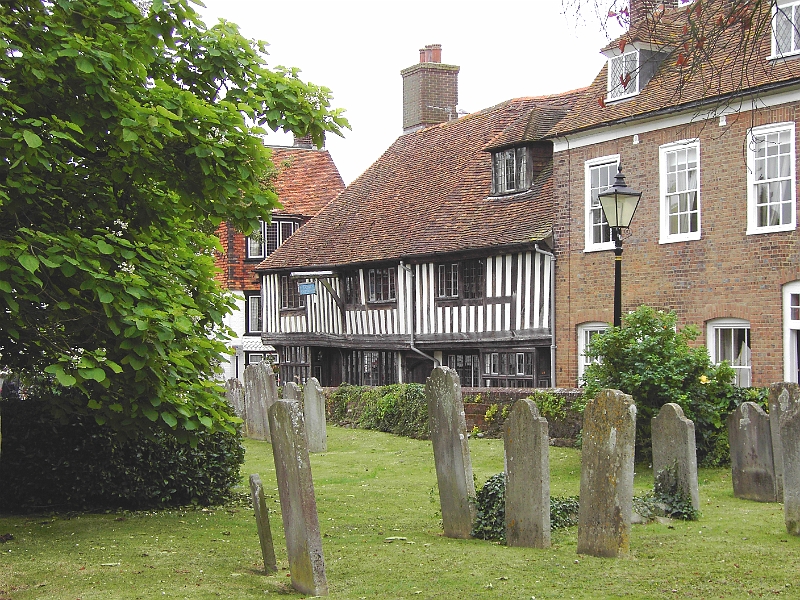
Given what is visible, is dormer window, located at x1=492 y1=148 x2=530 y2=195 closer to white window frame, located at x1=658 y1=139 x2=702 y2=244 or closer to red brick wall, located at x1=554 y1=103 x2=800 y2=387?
red brick wall, located at x1=554 y1=103 x2=800 y2=387

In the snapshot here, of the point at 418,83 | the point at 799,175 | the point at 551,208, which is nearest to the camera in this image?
the point at 799,175

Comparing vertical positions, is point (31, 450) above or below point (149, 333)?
below

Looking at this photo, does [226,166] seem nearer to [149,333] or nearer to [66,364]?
[149,333]

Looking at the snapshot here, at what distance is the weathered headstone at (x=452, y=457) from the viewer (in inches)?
408

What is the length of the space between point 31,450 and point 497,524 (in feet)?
19.3

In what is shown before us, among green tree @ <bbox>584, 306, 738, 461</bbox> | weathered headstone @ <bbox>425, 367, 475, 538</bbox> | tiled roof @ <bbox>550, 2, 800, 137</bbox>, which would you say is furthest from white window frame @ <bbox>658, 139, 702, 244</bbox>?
weathered headstone @ <bbox>425, 367, 475, 538</bbox>

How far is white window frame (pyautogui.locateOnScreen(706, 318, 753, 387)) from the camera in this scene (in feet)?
72.3

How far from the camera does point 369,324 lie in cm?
3409

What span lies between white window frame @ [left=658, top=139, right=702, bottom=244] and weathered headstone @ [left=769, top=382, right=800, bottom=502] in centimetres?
1114

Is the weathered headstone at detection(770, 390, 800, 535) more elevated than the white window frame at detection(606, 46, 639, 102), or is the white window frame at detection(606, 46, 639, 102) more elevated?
the white window frame at detection(606, 46, 639, 102)

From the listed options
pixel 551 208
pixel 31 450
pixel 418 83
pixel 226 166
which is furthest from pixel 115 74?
pixel 418 83

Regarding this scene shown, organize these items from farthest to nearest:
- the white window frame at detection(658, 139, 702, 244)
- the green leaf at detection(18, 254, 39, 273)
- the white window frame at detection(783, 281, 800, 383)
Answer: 1. the white window frame at detection(658, 139, 702, 244)
2. the white window frame at detection(783, 281, 800, 383)
3. the green leaf at detection(18, 254, 39, 273)

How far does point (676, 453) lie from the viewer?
11445mm

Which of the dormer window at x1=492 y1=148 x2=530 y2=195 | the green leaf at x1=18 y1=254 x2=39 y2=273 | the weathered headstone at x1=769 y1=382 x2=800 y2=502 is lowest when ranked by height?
the weathered headstone at x1=769 y1=382 x2=800 y2=502
